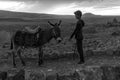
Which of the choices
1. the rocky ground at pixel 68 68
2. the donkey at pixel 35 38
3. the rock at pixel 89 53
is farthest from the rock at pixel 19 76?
the rock at pixel 89 53

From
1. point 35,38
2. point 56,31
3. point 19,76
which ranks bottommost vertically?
point 19,76

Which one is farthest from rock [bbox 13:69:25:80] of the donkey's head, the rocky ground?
the donkey's head

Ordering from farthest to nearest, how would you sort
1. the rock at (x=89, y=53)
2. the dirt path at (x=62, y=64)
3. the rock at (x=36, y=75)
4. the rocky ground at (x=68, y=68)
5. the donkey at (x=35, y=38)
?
the rock at (x=89, y=53), the donkey at (x=35, y=38), the dirt path at (x=62, y=64), the rocky ground at (x=68, y=68), the rock at (x=36, y=75)

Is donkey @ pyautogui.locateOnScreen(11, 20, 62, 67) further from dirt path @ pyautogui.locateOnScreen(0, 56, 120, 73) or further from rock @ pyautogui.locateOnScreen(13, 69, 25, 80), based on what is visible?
rock @ pyautogui.locateOnScreen(13, 69, 25, 80)

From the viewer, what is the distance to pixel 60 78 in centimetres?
1013

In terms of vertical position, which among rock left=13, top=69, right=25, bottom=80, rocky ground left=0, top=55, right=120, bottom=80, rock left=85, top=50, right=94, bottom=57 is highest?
rock left=85, top=50, right=94, bottom=57

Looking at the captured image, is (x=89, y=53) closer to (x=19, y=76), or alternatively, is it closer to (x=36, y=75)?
(x=36, y=75)

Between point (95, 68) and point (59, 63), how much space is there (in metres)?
2.01

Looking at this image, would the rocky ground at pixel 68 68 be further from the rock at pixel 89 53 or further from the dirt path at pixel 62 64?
the rock at pixel 89 53

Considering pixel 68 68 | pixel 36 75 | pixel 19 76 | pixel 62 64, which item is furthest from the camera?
pixel 62 64

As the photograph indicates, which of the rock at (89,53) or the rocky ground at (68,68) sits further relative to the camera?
the rock at (89,53)

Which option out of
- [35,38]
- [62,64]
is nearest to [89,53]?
[62,64]

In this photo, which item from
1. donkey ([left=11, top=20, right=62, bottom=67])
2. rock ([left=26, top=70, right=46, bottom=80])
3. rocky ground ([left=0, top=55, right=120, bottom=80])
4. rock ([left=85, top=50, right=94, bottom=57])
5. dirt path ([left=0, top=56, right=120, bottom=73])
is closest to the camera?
rock ([left=26, top=70, right=46, bottom=80])

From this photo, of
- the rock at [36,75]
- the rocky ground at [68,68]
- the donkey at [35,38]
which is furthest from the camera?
the donkey at [35,38]
